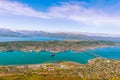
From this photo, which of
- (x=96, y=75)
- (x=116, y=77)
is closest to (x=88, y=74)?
(x=96, y=75)

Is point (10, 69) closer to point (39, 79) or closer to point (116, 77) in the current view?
point (39, 79)

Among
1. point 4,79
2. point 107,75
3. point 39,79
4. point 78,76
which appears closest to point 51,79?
point 39,79

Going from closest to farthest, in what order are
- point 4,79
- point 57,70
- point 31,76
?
1. point 4,79
2. point 31,76
3. point 57,70

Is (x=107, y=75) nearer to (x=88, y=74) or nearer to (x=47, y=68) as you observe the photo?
(x=88, y=74)

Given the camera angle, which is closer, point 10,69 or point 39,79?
point 39,79

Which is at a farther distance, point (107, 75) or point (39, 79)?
point (107, 75)

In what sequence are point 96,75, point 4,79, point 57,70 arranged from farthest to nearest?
point 57,70
point 96,75
point 4,79

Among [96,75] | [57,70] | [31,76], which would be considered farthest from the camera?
[57,70]

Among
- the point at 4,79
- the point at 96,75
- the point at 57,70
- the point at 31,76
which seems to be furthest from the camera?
the point at 57,70

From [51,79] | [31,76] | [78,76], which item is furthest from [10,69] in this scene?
[78,76]
